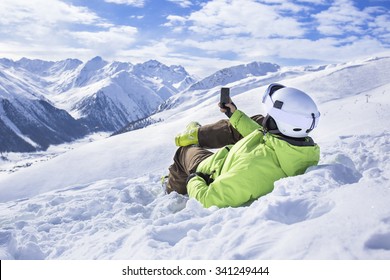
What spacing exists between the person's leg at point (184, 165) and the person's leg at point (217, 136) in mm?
148

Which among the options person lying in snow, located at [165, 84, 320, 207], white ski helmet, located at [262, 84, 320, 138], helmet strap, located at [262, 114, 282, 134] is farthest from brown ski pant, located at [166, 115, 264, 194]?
white ski helmet, located at [262, 84, 320, 138]

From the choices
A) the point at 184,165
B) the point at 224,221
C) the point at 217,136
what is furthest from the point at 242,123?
the point at 224,221

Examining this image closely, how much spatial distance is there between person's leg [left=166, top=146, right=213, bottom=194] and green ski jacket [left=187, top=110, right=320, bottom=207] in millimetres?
892

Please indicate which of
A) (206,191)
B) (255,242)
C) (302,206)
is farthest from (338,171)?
(255,242)

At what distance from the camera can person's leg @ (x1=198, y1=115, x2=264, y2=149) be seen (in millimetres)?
5996

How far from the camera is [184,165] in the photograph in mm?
6094

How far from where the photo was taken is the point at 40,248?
4.58 meters

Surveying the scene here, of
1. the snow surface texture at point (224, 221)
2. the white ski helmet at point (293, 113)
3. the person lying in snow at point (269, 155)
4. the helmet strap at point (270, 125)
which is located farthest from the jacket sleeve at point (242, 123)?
the snow surface texture at point (224, 221)

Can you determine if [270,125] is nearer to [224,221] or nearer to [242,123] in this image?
[242,123]

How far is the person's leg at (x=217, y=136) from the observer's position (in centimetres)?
600

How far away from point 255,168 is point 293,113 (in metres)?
0.76

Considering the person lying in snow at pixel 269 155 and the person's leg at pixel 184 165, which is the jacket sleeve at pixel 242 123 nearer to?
the person's leg at pixel 184 165

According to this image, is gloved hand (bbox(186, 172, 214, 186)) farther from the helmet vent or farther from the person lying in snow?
the helmet vent
